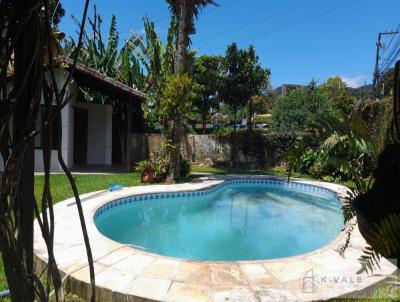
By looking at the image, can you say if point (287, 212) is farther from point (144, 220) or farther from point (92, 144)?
point (92, 144)

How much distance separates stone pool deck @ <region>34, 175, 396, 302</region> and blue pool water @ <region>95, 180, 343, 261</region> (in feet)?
5.39

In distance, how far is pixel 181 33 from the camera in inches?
495

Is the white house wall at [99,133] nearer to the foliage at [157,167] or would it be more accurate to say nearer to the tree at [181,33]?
the foliage at [157,167]

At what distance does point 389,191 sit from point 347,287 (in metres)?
2.50

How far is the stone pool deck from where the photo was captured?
382 centimetres

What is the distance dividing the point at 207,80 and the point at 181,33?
7.92 meters

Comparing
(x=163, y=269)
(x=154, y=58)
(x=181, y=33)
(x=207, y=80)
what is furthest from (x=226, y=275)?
(x=207, y=80)

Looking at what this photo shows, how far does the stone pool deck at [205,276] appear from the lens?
3.82 m

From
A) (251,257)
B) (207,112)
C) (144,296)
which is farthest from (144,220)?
(207,112)

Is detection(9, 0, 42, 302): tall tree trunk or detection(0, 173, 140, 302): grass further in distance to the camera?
detection(0, 173, 140, 302): grass

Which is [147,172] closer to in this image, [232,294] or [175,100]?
[175,100]

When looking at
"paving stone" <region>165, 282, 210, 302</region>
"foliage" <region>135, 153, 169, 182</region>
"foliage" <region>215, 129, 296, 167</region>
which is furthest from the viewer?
"foliage" <region>215, 129, 296, 167</region>

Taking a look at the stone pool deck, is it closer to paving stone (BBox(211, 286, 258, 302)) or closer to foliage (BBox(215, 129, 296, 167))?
paving stone (BBox(211, 286, 258, 302))

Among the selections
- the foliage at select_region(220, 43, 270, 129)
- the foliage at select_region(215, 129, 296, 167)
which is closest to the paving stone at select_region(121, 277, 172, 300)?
the foliage at select_region(220, 43, 270, 129)
